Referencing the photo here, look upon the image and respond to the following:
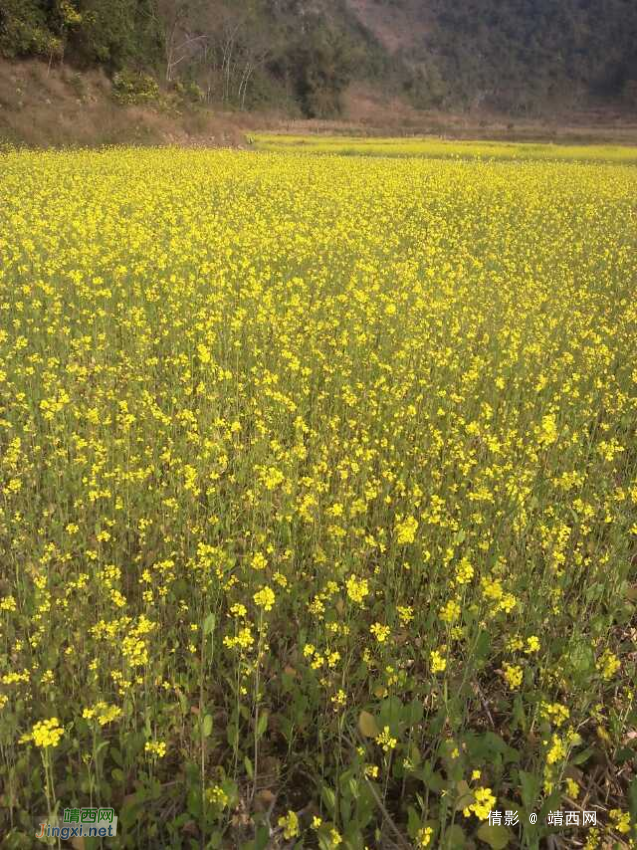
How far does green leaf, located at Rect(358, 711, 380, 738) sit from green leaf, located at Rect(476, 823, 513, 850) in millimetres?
487

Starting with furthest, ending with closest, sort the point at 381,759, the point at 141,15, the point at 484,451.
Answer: the point at 141,15, the point at 484,451, the point at 381,759

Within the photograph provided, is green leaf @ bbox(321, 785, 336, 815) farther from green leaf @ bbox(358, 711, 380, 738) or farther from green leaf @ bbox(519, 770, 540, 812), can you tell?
green leaf @ bbox(519, 770, 540, 812)

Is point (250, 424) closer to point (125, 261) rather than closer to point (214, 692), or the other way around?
point (214, 692)

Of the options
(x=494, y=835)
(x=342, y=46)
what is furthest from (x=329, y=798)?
(x=342, y=46)

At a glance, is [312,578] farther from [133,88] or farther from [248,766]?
[133,88]

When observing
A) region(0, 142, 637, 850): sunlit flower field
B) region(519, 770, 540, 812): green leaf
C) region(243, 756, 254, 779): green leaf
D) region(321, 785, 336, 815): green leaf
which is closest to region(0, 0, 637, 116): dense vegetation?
region(0, 142, 637, 850): sunlit flower field

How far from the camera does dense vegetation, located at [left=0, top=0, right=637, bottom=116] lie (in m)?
27.8

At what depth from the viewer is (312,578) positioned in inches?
126

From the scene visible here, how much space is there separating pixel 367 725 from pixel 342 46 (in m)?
84.4

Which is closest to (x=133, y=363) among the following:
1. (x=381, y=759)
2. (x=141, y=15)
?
(x=381, y=759)

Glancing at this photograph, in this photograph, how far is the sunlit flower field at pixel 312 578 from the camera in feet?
7.59

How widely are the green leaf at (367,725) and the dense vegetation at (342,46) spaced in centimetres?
3080

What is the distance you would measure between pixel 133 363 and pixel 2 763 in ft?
12.0

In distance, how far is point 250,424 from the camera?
16.3 feet
